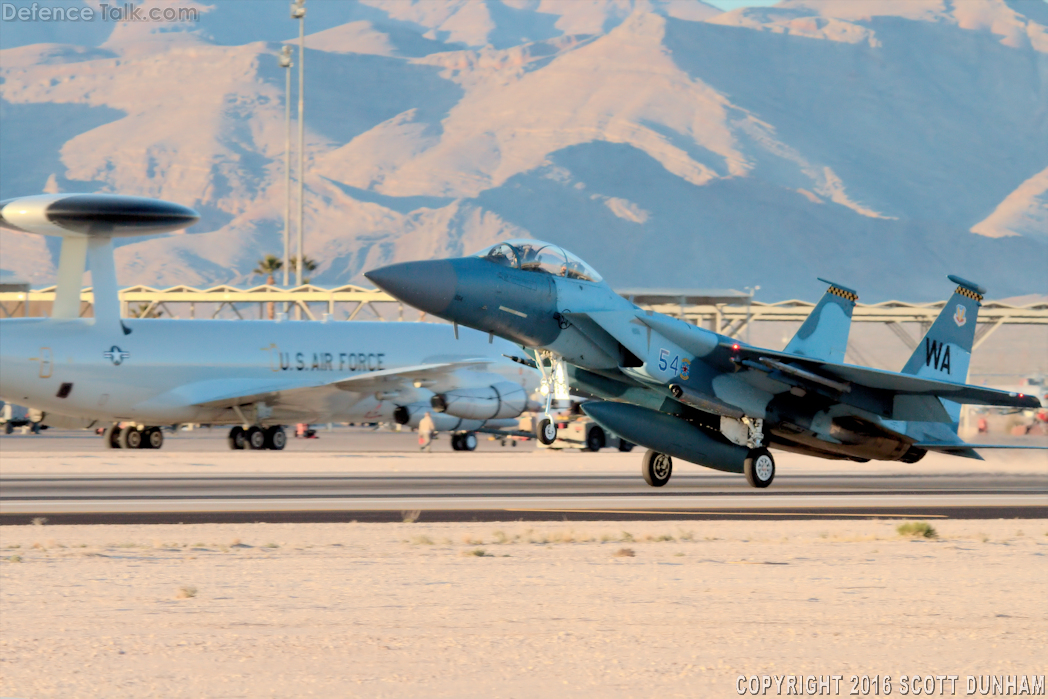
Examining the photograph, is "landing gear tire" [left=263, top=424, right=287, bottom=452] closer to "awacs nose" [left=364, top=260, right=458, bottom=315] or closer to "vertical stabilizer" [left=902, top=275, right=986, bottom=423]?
"vertical stabilizer" [left=902, top=275, right=986, bottom=423]

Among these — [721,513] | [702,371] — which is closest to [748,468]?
[702,371]

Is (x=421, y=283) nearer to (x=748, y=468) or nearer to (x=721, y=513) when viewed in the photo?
(x=721, y=513)

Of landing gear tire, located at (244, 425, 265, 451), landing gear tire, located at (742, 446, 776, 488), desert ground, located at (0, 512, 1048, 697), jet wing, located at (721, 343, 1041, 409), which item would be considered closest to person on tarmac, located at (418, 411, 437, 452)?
landing gear tire, located at (244, 425, 265, 451)

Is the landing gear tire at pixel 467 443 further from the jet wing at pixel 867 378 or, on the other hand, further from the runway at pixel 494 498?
the jet wing at pixel 867 378

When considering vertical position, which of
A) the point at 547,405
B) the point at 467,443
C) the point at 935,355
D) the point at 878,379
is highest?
the point at 935,355

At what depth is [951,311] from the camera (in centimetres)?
2533

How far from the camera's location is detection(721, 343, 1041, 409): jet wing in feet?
71.2

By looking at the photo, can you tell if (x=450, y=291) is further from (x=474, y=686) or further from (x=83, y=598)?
(x=474, y=686)

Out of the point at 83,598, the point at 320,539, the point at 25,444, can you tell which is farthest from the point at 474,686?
the point at 25,444

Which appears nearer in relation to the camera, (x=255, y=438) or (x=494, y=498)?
(x=494, y=498)

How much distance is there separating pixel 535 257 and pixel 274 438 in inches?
915

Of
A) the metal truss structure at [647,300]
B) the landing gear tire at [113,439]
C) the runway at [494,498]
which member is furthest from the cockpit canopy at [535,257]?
the metal truss structure at [647,300]

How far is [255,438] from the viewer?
4125 centimetres

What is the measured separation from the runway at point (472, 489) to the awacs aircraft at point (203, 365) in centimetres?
210
